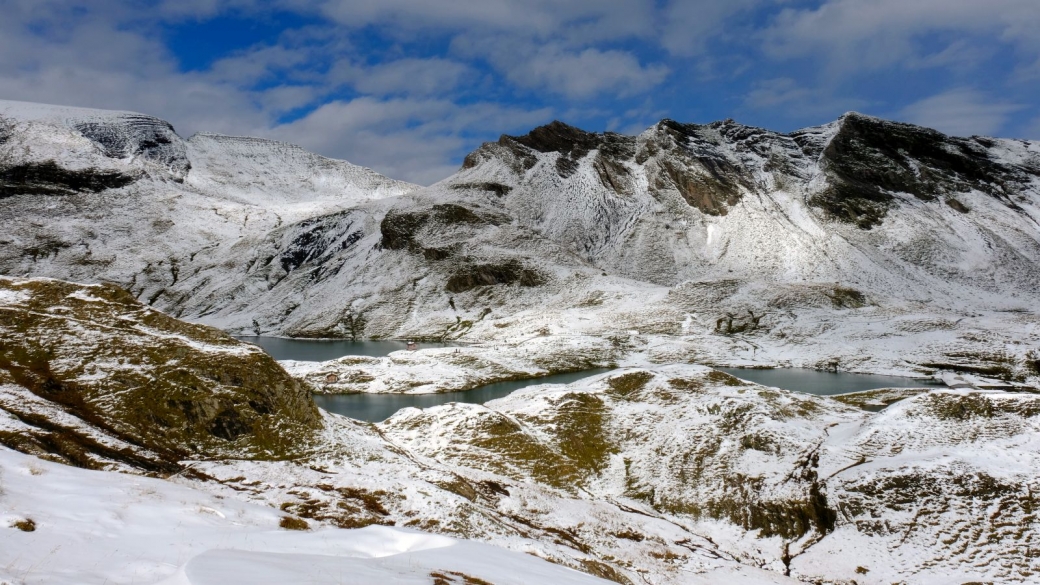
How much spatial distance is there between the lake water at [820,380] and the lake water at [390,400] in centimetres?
3314

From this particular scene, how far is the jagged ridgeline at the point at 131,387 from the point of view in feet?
96.8

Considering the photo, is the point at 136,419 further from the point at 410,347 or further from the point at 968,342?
the point at 968,342

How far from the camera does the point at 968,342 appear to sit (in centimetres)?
10619

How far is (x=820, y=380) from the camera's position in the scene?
3777 inches

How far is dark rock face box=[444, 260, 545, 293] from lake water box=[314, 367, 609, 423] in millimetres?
77672

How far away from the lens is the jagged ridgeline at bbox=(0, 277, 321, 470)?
96.8ft

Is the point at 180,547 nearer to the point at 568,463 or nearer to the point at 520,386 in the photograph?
the point at 568,463

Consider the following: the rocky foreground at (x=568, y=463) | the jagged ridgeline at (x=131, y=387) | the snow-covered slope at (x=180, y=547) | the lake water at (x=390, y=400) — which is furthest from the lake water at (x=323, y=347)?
the snow-covered slope at (x=180, y=547)

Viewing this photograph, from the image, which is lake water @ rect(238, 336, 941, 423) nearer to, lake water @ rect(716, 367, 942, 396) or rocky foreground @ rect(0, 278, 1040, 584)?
lake water @ rect(716, 367, 942, 396)

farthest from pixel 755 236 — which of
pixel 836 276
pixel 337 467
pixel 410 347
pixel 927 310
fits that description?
pixel 337 467

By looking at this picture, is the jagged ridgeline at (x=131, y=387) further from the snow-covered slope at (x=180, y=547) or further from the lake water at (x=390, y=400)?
the lake water at (x=390, y=400)

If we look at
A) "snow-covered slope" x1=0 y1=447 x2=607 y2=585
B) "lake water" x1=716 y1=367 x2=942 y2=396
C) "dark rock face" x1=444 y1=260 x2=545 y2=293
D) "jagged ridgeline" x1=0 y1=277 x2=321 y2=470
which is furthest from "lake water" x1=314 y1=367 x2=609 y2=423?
"dark rock face" x1=444 y1=260 x2=545 y2=293

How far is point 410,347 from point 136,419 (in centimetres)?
9531

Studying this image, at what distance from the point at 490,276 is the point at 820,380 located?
4023 inches
